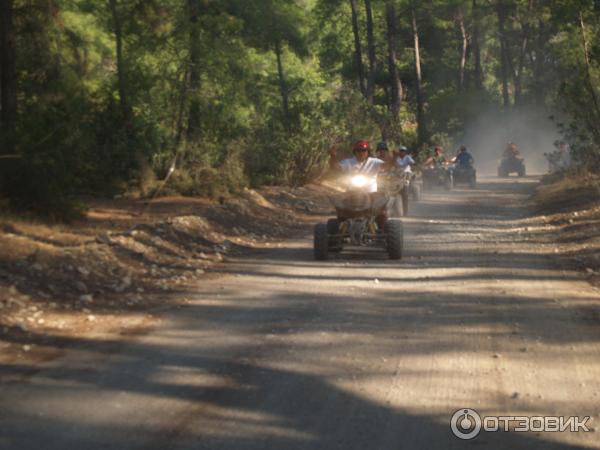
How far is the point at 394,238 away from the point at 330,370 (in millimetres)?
6534

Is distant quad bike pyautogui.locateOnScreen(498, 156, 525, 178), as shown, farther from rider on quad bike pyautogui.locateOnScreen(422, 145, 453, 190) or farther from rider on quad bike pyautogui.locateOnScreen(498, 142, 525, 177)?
rider on quad bike pyautogui.locateOnScreen(422, 145, 453, 190)

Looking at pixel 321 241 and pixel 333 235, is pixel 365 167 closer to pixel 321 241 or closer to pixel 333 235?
pixel 333 235

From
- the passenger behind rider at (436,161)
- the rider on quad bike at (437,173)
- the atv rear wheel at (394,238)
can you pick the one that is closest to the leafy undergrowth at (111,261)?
the atv rear wheel at (394,238)

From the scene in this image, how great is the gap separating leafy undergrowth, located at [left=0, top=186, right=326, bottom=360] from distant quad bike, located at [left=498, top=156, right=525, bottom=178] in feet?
82.0

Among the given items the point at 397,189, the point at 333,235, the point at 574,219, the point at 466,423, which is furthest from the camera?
the point at 397,189

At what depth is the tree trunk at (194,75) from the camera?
2295 centimetres

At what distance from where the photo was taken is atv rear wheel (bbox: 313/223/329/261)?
47.1 ft

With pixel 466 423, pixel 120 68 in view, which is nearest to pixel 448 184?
pixel 120 68

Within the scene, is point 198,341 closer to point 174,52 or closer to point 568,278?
point 568,278

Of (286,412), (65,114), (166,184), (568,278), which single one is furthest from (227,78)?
(286,412)

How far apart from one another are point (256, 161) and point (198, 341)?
59.8 ft

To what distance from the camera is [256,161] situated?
2702cm

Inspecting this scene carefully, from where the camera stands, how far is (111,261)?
13.3m

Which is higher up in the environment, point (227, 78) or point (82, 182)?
point (227, 78)
